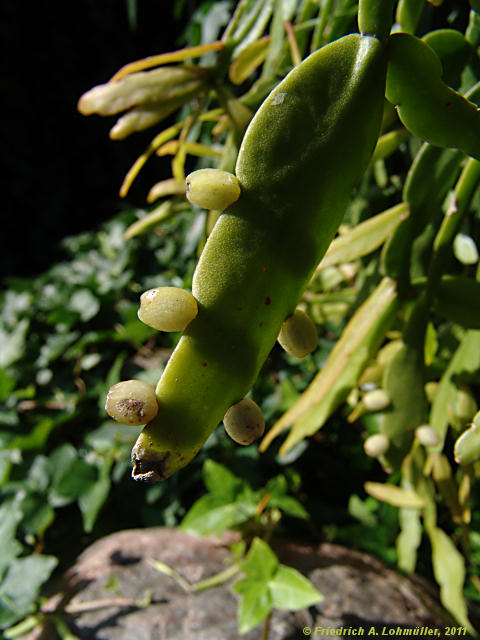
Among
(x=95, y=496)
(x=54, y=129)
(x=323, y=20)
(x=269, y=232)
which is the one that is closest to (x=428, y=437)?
(x=269, y=232)

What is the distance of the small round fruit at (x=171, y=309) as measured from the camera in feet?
1.01

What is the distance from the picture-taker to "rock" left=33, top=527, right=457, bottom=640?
0.76 meters

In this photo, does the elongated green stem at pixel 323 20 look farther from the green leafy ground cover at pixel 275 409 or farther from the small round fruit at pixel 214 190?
the small round fruit at pixel 214 190

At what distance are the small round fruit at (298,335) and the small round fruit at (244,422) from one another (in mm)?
50

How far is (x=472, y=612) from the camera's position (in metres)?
0.92

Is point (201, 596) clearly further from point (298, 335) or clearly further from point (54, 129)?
point (54, 129)

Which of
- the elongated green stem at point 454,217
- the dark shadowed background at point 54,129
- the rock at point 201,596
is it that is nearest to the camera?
the elongated green stem at point 454,217

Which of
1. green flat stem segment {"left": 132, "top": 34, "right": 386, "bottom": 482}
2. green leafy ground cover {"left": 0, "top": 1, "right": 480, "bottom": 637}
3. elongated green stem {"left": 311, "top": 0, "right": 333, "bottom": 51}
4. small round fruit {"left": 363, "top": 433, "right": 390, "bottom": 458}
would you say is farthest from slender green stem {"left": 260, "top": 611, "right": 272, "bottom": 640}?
elongated green stem {"left": 311, "top": 0, "right": 333, "bottom": 51}

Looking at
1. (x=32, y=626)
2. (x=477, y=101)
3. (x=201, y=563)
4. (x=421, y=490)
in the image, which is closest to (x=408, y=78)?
(x=477, y=101)

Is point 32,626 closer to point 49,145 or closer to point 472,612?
point 472,612

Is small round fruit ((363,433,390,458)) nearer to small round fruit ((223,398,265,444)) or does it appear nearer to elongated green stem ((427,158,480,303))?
elongated green stem ((427,158,480,303))

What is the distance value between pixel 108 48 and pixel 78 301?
9.32ft

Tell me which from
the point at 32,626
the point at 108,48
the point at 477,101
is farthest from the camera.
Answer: the point at 108,48

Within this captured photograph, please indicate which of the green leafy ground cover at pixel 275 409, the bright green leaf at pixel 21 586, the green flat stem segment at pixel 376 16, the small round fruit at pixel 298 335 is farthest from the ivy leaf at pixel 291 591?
the green flat stem segment at pixel 376 16
